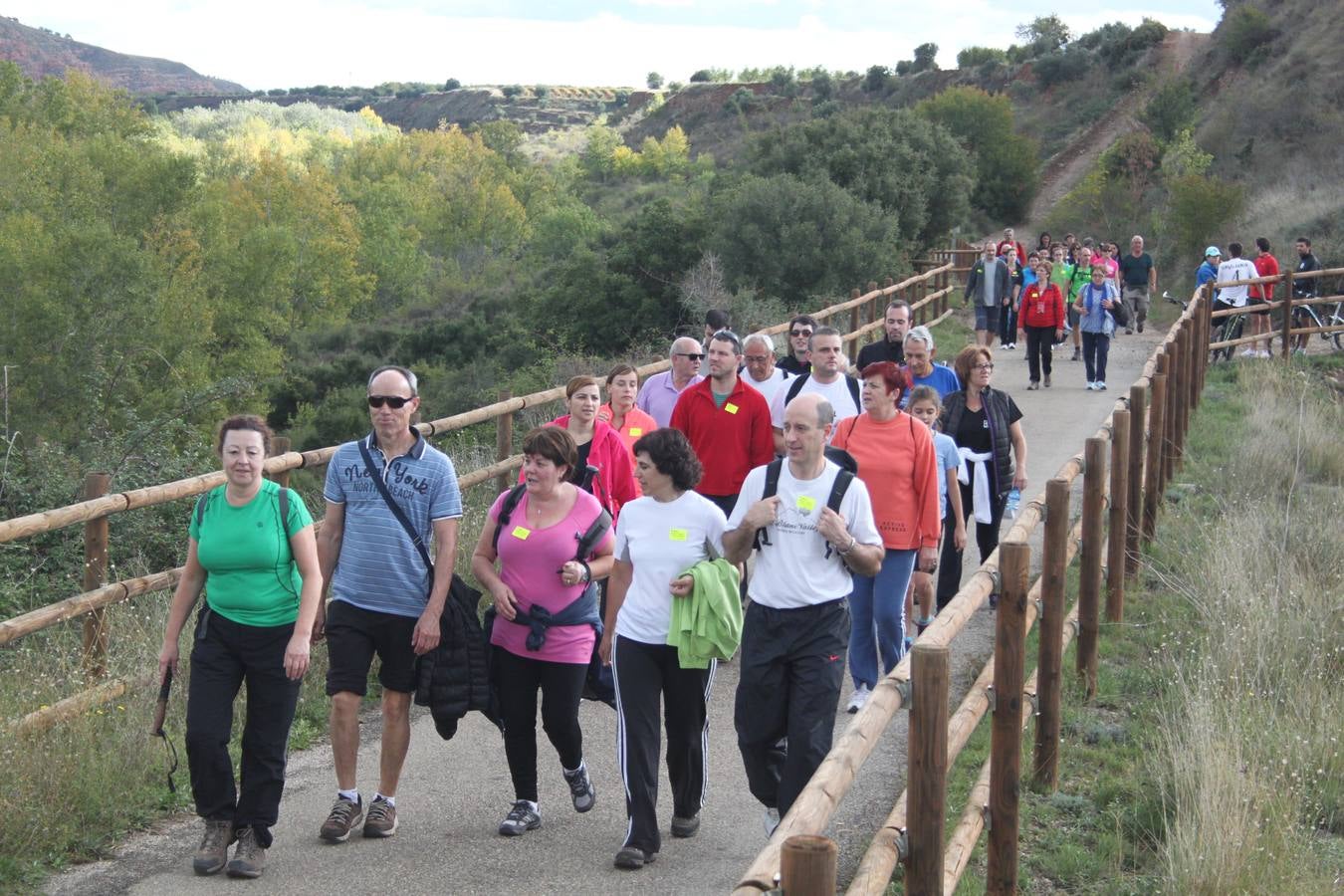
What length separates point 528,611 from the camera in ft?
19.4

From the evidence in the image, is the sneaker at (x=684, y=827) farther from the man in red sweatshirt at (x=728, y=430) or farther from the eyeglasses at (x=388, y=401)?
the man in red sweatshirt at (x=728, y=430)

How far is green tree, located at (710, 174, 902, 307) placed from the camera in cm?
3005

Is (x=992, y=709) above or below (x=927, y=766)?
below

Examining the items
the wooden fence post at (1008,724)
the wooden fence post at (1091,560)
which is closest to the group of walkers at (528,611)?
the wooden fence post at (1008,724)

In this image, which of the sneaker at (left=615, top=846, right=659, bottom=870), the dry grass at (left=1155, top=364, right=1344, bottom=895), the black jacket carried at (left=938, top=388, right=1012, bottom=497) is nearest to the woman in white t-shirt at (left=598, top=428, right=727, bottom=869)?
the sneaker at (left=615, top=846, right=659, bottom=870)

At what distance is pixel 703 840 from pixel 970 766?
144 centimetres

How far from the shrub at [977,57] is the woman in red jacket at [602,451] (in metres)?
85.8

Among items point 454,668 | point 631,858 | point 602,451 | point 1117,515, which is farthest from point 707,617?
point 1117,515

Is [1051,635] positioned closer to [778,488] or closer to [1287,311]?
[778,488]

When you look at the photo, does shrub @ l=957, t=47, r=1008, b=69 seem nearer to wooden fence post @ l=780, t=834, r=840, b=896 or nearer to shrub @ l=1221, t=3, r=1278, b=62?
shrub @ l=1221, t=3, r=1278, b=62

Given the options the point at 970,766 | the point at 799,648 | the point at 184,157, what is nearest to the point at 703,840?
the point at 799,648

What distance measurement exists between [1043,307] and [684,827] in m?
12.6

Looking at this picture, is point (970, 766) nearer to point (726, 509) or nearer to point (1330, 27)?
point (726, 509)

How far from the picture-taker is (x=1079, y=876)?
5566mm
